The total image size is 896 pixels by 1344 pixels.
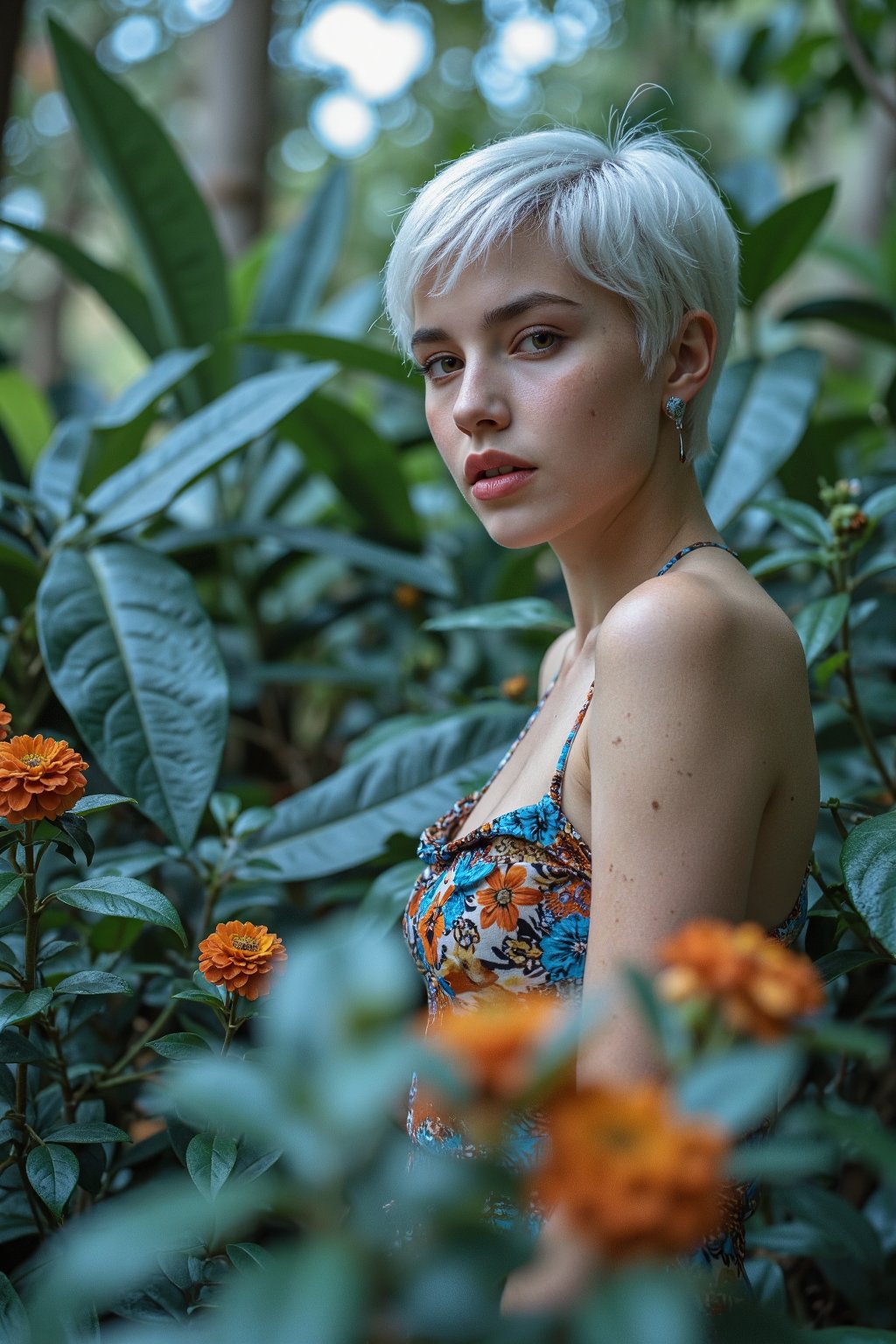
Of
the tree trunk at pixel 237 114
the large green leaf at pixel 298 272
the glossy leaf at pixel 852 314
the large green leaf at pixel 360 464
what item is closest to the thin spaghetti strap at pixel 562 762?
the large green leaf at pixel 360 464

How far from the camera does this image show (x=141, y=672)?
1.21 meters

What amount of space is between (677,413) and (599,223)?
17cm

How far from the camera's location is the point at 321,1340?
0.33 meters

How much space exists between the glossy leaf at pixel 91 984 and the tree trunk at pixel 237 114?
2.15 meters

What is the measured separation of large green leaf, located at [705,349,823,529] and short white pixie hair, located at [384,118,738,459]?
0.49 m

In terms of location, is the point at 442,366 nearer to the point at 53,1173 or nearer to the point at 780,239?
the point at 53,1173

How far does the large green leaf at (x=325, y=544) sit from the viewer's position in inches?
64.4

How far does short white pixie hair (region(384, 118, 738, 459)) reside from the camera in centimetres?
87

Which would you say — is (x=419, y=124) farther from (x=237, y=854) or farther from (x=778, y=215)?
(x=237, y=854)

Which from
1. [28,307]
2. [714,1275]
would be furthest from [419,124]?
[714,1275]

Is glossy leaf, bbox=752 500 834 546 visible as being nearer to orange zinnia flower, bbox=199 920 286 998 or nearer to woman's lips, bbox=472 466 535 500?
woman's lips, bbox=472 466 535 500

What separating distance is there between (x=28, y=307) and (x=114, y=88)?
21.1 ft

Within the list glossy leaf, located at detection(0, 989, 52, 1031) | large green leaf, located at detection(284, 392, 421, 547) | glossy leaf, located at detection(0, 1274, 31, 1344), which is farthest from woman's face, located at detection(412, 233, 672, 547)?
large green leaf, located at detection(284, 392, 421, 547)

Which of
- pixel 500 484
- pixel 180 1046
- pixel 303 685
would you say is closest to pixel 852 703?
pixel 500 484
